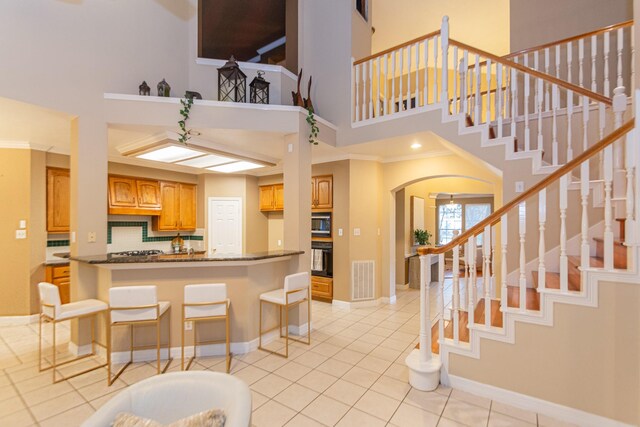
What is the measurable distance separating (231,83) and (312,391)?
3.85m

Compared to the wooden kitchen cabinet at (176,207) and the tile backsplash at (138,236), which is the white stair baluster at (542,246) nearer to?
the tile backsplash at (138,236)

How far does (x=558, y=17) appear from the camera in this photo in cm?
419

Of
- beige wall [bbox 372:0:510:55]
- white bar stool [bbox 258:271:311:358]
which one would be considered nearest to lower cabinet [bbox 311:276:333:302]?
white bar stool [bbox 258:271:311:358]

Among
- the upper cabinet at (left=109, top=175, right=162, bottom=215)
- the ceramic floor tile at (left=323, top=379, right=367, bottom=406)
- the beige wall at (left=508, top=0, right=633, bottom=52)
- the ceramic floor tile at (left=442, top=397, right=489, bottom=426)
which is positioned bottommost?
the ceramic floor tile at (left=323, top=379, right=367, bottom=406)

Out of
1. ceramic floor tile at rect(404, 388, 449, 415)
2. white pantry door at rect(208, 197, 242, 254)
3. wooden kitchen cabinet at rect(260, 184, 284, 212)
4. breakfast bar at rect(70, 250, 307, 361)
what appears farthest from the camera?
white pantry door at rect(208, 197, 242, 254)

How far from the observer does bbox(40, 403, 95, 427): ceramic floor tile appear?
2.11 meters

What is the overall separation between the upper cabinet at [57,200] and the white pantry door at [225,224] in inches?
95.6

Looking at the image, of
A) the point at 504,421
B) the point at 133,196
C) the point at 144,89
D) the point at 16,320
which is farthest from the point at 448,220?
the point at 16,320

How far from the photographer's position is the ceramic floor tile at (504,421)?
2109mm

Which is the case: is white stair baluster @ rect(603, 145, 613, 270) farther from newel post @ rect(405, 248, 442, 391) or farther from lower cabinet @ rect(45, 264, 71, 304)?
lower cabinet @ rect(45, 264, 71, 304)

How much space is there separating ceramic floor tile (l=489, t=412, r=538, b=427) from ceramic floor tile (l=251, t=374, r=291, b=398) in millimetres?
1629

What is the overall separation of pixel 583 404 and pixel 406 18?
21.1 ft

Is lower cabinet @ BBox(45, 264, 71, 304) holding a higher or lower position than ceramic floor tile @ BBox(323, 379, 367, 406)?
higher

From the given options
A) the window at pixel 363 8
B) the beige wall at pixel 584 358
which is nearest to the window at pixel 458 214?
the window at pixel 363 8
